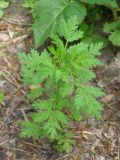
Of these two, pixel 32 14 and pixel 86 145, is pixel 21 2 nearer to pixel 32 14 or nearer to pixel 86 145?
pixel 32 14

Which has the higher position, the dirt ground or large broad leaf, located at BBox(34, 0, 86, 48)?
large broad leaf, located at BBox(34, 0, 86, 48)

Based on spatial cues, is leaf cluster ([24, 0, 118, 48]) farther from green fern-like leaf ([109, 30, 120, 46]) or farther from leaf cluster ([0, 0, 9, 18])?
leaf cluster ([0, 0, 9, 18])

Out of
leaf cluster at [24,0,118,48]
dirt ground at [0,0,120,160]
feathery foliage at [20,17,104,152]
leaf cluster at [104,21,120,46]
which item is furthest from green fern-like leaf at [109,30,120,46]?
feathery foliage at [20,17,104,152]

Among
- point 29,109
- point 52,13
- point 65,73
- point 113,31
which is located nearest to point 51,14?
point 52,13

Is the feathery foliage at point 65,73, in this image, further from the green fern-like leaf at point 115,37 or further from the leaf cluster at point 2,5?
the leaf cluster at point 2,5

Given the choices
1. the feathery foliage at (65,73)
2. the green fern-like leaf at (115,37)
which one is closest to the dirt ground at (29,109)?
the green fern-like leaf at (115,37)

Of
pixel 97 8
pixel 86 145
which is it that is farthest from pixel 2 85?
pixel 97 8

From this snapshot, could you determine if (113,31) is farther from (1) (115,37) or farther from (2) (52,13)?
(2) (52,13)
